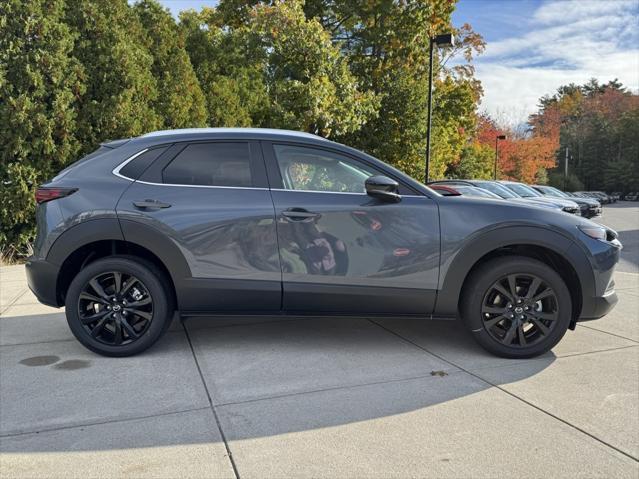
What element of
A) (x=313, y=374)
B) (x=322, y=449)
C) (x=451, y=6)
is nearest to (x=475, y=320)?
(x=313, y=374)

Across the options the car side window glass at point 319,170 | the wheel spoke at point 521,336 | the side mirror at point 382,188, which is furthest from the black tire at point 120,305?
the wheel spoke at point 521,336

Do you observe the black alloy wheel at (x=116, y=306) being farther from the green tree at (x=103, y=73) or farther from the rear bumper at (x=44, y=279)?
the green tree at (x=103, y=73)

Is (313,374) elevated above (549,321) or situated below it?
below

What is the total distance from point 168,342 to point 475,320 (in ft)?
8.49

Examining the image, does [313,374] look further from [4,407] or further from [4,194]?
[4,194]

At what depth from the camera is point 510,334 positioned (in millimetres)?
3875

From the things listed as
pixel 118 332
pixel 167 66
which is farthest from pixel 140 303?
pixel 167 66

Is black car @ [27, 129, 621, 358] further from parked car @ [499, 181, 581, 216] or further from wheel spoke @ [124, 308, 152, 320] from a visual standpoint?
parked car @ [499, 181, 581, 216]

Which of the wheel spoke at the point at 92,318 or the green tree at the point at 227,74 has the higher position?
the green tree at the point at 227,74

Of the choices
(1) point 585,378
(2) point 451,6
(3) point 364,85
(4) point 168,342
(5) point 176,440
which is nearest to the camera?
(5) point 176,440

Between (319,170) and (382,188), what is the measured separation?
55cm

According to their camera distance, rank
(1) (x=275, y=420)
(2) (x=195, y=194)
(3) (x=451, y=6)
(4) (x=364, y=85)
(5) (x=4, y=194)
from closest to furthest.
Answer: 1. (1) (x=275, y=420)
2. (2) (x=195, y=194)
3. (5) (x=4, y=194)
4. (4) (x=364, y=85)
5. (3) (x=451, y=6)

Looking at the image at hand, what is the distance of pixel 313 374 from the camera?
11.8 feet

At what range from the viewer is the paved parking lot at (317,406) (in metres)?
2.50
